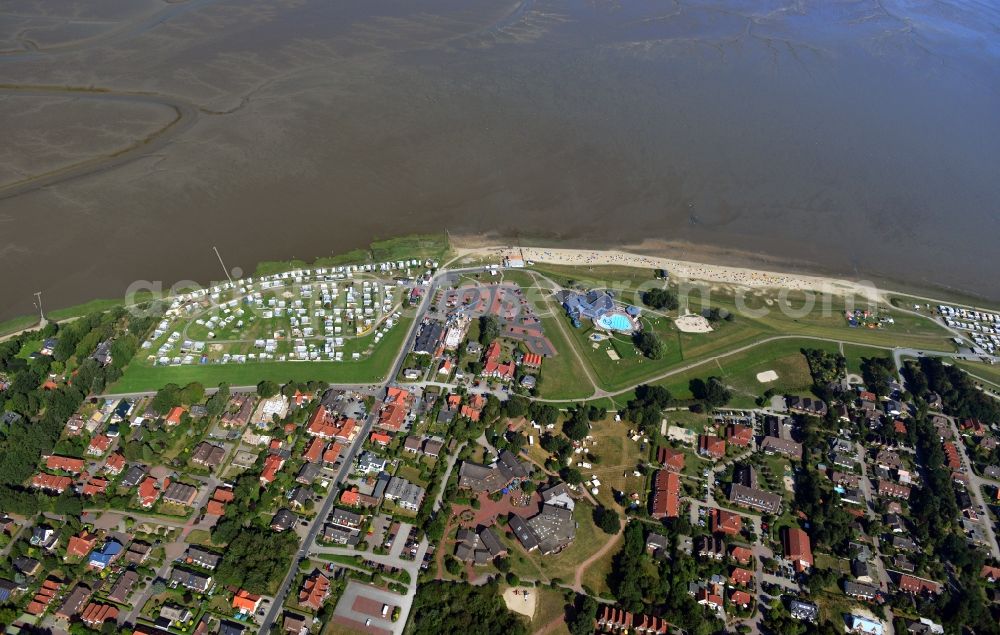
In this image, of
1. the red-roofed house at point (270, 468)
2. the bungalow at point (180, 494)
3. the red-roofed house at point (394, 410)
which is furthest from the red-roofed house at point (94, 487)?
the red-roofed house at point (394, 410)

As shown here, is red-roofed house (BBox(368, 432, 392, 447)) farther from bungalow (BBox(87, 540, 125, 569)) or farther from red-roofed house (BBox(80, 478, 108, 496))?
red-roofed house (BBox(80, 478, 108, 496))

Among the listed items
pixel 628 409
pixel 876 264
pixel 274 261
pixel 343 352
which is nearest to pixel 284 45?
pixel 274 261

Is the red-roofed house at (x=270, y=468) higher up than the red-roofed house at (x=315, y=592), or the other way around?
the red-roofed house at (x=270, y=468)

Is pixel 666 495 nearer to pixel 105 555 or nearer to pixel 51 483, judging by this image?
pixel 105 555

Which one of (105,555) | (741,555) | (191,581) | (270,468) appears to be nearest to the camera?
(191,581)

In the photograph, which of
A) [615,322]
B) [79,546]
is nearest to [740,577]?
[615,322]

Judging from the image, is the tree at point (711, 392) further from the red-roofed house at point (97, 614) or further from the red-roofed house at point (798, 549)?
the red-roofed house at point (97, 614)

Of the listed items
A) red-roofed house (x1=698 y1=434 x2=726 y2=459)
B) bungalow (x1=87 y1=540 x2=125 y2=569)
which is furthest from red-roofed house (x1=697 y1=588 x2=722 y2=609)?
bungalow (x1=87 y1=540 x2=125 y2=569)
